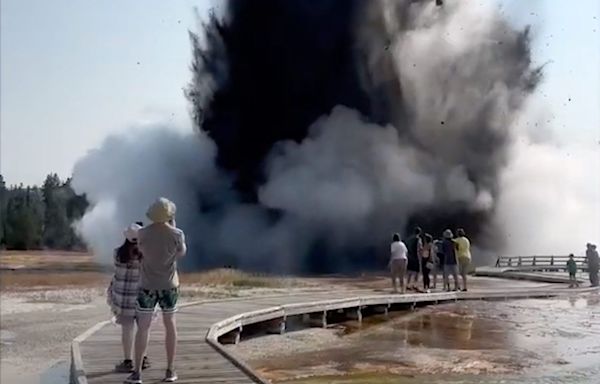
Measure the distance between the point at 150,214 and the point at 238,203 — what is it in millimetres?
40301

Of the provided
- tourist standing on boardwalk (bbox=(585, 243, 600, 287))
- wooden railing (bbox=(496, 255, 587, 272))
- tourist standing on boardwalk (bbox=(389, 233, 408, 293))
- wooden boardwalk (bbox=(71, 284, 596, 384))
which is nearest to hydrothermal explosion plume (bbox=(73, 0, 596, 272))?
wooden railing (bbox=(496, 255, 587, 272))

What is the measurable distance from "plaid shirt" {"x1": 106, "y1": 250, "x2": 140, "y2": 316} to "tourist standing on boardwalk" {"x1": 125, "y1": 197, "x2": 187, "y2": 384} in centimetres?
58

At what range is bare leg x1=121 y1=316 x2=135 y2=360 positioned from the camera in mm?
8977

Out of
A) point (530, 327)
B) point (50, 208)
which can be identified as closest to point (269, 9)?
point (50, 208)

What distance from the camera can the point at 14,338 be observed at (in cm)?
1434

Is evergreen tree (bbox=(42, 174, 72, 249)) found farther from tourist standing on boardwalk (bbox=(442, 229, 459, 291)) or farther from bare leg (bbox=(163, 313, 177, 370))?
bare leg (bbox=(163, 313, 177, 370))

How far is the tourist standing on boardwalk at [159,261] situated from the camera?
315 inches

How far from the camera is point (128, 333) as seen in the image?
912 centimetres

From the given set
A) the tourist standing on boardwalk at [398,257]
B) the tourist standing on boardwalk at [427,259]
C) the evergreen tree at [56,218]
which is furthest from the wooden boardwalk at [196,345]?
the evergreen tree at [56,218]

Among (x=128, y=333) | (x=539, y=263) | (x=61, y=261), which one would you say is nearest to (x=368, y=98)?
(x=539, y=263)

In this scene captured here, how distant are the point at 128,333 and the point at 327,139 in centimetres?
3609

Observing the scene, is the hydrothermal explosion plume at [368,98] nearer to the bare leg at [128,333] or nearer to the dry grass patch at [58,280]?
the dry grass patch at [58,280]

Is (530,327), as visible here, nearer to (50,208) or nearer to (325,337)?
(325,337)

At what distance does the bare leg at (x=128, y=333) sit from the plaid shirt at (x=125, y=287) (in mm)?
81
